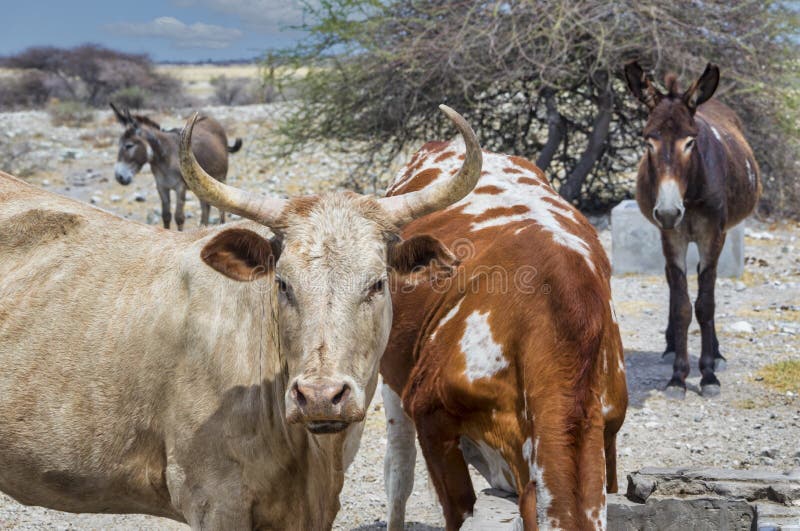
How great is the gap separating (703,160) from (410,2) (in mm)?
7781

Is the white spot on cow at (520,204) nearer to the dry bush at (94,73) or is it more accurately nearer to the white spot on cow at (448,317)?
the white spot on cow at (448,317)

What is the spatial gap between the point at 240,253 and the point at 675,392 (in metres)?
4.84

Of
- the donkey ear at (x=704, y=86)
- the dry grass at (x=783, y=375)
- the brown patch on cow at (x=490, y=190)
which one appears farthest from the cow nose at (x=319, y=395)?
the dry grass at (x=783, y=375)

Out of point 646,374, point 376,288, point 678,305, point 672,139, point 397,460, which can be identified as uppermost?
point 672,139

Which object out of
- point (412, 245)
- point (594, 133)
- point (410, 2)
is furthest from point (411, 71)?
point (412, 245)

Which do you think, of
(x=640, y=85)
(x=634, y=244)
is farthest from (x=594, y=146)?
(x=640, y=85)

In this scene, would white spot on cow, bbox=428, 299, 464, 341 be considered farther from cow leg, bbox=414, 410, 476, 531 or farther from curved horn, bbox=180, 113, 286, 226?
curved horn, bbox=180, 113, 286, 226

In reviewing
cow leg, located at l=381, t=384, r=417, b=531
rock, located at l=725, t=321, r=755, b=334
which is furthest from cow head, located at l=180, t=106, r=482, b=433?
rock, located at l=725, t=321, r=755, b=334

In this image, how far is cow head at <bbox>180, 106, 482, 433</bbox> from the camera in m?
2.77

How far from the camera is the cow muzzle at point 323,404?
8.82ft

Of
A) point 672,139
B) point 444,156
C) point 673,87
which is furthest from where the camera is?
point 673,87

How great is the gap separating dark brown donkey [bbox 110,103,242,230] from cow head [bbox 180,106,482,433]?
11133 millimetres

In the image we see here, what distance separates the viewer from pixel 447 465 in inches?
146

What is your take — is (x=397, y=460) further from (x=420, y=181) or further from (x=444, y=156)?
(x=444, y=156)
